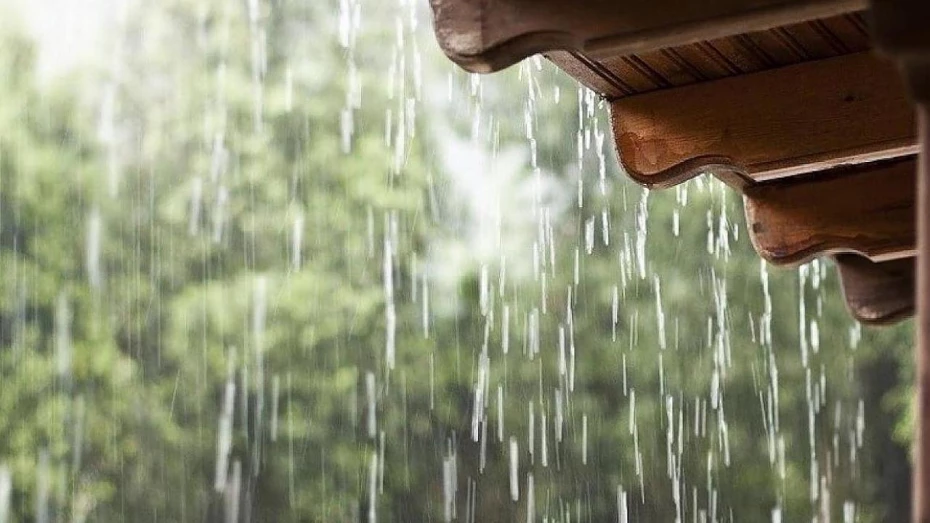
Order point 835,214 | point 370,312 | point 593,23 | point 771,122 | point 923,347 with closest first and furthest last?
point 923,347, point 593,23, point 771,122, point 835,214, point 370,312

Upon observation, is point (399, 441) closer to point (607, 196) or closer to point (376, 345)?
point (376, 345)

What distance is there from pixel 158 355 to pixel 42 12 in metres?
2.90

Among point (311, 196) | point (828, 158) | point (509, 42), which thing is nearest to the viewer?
point (509, 42)

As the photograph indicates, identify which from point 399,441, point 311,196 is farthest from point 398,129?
point 399,441

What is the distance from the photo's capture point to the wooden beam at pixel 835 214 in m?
2.39

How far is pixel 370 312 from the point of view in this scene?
36.4 ft

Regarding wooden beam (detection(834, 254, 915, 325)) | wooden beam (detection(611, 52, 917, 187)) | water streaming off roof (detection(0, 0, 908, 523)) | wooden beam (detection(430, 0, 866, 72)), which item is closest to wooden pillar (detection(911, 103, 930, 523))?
wooden beam (detection(430, 0, 866, 72))

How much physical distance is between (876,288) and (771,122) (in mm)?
842

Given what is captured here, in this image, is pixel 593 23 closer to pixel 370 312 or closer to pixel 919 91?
pixel 919 91

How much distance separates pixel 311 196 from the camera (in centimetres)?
1121

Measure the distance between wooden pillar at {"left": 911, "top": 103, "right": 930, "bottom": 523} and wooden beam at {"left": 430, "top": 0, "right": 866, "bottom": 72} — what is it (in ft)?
0.96

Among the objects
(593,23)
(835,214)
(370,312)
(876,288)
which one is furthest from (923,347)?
(370,312)

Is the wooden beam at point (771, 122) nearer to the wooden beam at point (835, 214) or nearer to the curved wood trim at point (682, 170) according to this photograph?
the curved wood trim at point (682, 170)

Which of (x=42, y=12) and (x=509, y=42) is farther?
(x=42, y=12)
